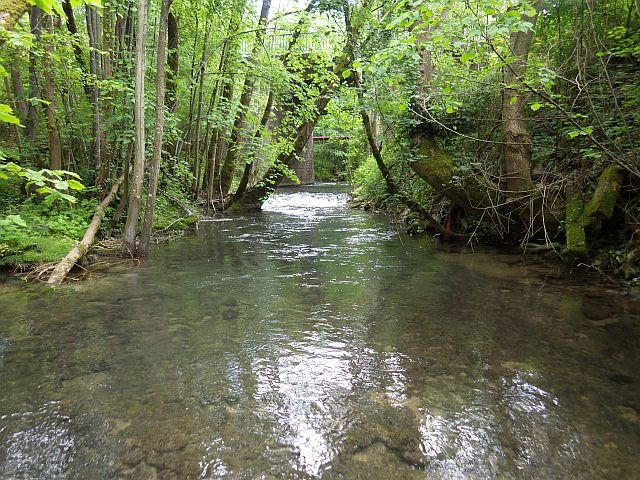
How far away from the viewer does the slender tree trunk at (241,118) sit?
10.9m

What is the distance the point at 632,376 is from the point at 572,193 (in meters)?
4.32

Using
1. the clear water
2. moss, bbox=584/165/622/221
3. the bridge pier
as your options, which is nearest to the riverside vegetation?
moss, bbox=584/165/622/221

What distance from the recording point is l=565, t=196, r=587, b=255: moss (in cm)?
623

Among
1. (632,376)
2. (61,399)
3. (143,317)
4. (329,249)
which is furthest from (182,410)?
(329,249)

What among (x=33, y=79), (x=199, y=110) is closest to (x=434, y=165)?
(x=199, y=110)

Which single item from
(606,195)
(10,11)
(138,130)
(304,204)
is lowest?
(304,204)

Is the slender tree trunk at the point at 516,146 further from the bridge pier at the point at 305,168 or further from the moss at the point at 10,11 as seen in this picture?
the bridge pier at the point at 305,168

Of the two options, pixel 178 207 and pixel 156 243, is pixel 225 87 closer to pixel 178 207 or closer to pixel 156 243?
pixel 178 207

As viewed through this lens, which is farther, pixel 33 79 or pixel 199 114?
pixel 199 114

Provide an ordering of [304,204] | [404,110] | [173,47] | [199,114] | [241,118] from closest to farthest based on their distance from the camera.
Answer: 1. [404,110]
2. [173,47]
3. [199,114]
4. [241,118]
5. [304,204]

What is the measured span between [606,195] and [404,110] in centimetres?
399

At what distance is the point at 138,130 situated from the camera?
664 cm

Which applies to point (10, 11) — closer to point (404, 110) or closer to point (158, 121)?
point (158, 121)

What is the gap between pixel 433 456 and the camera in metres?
2.46
